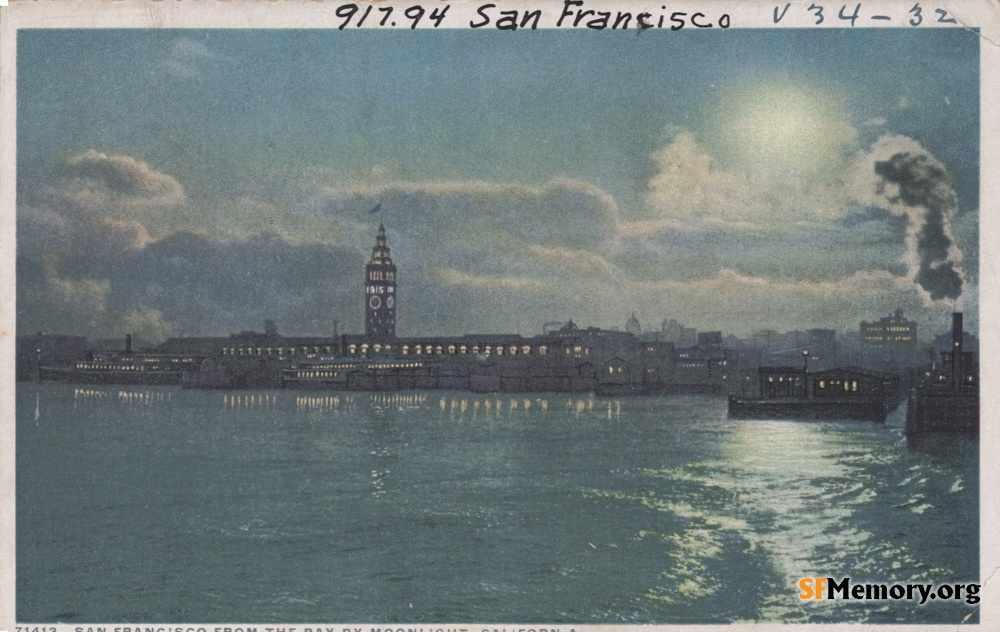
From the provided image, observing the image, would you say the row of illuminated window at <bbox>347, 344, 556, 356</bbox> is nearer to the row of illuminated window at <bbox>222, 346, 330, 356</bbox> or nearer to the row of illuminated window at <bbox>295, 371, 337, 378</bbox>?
the row of illuminated window at <bbox>222, 346, 330, 356</bbox>

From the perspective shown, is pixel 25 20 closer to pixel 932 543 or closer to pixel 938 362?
pixel 932 543

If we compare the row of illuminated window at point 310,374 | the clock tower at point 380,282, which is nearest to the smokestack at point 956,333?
the clock tower at point 380,282

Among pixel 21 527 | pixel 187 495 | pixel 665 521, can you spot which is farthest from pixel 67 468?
pixel 665 521

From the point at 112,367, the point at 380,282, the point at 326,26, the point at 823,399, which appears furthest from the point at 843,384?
the point at 112,367

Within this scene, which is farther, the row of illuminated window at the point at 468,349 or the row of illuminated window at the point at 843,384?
the row of illuminated window at the point at 468,349

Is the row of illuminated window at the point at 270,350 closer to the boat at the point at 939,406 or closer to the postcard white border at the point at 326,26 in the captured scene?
the boat at the point at 939,406

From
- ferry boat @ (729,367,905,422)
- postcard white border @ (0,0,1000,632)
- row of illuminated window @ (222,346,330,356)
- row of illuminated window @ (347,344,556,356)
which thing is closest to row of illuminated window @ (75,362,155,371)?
row of illuminated window @ (222,346,330,356)
